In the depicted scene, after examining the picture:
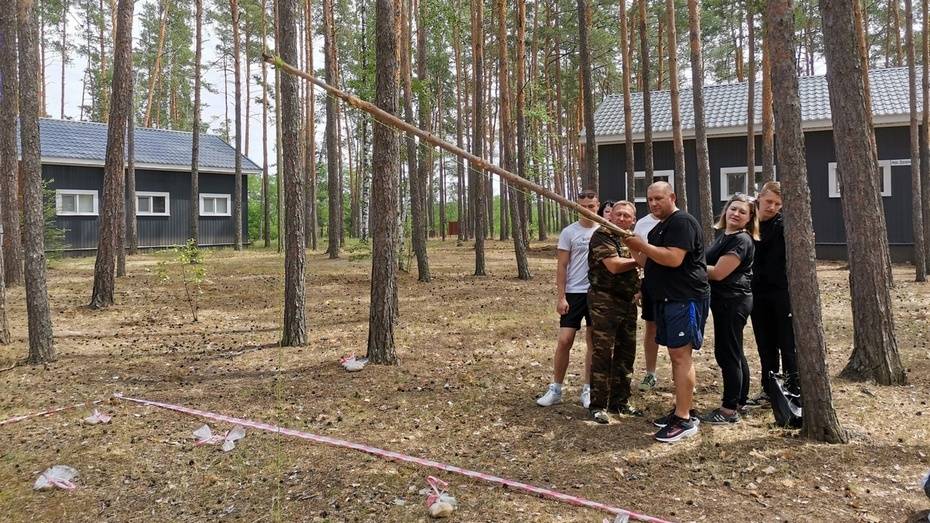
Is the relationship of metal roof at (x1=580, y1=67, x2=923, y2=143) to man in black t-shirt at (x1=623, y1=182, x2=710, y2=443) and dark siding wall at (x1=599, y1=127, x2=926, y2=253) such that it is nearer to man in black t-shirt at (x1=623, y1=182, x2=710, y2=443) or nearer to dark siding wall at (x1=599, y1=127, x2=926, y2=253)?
dark siding wall at (x1=599, y1=127, x2=926, y2=253)

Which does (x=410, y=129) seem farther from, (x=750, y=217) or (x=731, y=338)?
(x=731, y=338)

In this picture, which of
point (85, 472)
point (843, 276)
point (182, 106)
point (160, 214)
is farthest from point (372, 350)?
point (182, 106)

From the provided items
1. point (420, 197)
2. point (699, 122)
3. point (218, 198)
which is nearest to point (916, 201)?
point (699, 122)

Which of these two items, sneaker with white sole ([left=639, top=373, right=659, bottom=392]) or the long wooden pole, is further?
sneaker with white sole ([left=639, top=373, right=659, bottom=392])

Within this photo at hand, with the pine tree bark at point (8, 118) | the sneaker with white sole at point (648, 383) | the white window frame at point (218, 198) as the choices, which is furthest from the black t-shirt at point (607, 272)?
the white window frame at point (218, 198)

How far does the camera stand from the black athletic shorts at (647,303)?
5.17m

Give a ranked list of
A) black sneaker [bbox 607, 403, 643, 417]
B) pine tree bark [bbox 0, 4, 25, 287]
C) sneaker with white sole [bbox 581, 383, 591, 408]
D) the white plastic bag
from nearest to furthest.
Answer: the white plastic bag < black sneaker [bbox 607, 403, 643, 417] < sneaker with white sole [bbox 581, 383, 591, 408] < pine tree bark [bbox 0, 4, 25, 287]

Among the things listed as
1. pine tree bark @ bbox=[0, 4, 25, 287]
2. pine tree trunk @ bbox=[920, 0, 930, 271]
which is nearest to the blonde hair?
pine tree bark @ bbox=[0, 4, 25, 287]

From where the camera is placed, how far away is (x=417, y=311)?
11.2m

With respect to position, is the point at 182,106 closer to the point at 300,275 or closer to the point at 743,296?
the point at 300,275

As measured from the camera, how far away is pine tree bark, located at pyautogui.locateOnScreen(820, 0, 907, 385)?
20.1 feet

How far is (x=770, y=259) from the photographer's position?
5.31m

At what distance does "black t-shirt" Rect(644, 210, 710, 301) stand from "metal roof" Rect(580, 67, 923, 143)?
17293mm

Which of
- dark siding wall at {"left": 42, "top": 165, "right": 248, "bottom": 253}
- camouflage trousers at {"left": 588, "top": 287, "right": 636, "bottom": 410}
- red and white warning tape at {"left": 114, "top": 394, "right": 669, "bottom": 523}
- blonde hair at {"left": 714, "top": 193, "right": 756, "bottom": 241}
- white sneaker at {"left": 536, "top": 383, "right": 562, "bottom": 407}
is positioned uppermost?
dark siding wall at {"left": 42, "top": 165, "right": 248, "bottom": 253}
